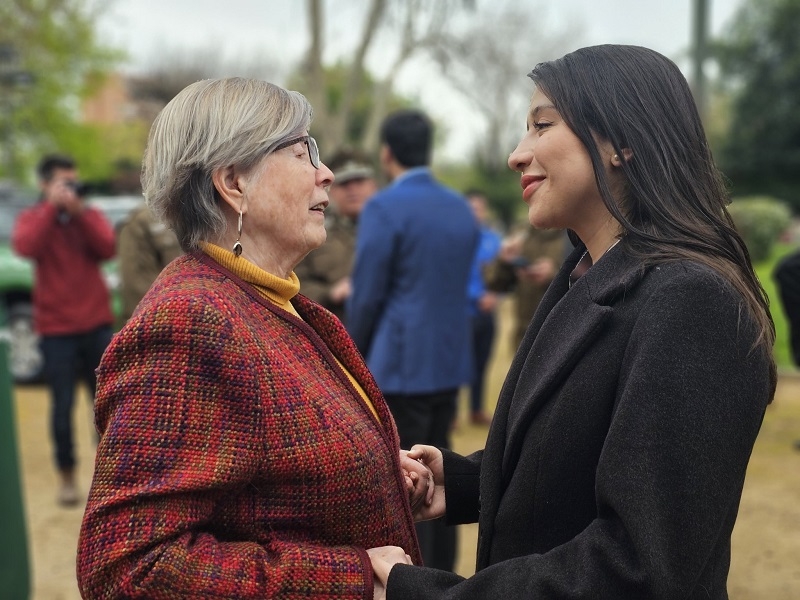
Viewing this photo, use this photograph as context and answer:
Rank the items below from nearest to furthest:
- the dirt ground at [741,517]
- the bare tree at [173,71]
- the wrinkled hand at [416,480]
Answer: the wrinkled hand at [416,480] < the dirt ground at [741,517] < the bare tree at [173,71]

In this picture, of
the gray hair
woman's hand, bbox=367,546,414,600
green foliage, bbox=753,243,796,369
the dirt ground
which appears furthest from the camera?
green foliage, bbox=753,243,796,369

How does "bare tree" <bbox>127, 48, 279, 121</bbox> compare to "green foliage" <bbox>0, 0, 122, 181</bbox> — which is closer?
"green foliage" <bbox>0, 0, 122, 181</bbox>

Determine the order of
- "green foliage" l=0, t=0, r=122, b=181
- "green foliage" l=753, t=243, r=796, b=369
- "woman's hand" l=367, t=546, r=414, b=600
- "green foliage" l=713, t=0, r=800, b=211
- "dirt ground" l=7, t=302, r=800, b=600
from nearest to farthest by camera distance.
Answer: "woman's hand" l=367, t=546, r=414, b=600 < "dirt ground" l=7, t=302, r=800, b=600 < "green foliage" l=753, t=243, r=796, b=369 < "green foliage" l=0, t=0, r=122, b=181 < "green foliage" l=713, t=0, r=800, b=211

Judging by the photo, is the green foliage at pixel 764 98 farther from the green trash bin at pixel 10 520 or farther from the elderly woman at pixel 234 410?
the elderly woman at pixel 234 410

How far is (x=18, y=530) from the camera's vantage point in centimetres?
439

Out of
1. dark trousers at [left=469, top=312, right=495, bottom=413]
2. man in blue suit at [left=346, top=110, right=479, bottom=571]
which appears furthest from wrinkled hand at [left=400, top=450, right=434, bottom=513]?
dark trousers at [left=469, top=312, right=495, bottom=413]

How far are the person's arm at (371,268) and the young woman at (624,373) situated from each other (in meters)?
2.49

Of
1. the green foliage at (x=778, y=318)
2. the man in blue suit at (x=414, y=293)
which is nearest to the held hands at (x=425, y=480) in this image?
the man in blue suit at (x=414, y=293)

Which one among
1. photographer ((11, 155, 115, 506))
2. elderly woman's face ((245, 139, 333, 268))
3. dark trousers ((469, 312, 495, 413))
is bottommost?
dark trousers ((469, 312, 495, 413))

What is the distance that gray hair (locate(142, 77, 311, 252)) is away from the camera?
1985 mm

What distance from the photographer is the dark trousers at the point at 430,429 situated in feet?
15.0

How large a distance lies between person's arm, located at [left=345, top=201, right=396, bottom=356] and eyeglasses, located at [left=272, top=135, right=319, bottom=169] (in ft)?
8.01

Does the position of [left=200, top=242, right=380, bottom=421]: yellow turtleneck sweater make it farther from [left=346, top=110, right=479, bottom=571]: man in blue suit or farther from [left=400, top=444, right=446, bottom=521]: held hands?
[left=346, top=110, right=479, bottom=571]: man in blue suit

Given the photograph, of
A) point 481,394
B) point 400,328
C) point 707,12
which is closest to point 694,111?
point 400,328
